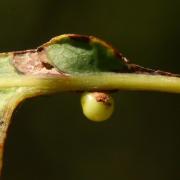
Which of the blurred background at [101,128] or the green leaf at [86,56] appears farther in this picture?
the blurred background at [101,128]

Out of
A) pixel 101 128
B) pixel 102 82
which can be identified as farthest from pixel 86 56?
pixel 101 128

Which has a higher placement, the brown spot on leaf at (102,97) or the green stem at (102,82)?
the green stem at (102,82)

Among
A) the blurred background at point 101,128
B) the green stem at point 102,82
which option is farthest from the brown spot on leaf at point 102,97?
the blurred background at point 101,128

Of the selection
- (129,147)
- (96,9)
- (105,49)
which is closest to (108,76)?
(105,49)

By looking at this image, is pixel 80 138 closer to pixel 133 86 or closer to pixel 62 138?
pixel 62 138

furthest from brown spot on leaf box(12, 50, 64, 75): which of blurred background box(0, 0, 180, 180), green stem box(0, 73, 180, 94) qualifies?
blurred background box(0, 0, 180, 180)

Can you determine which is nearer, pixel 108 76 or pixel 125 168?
pixel 108 76

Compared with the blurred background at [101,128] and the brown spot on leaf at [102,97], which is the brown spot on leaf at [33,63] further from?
the blurred background at [101,128]

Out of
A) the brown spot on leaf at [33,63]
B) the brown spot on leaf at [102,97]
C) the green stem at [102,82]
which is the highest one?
the brown spot on leaf at [33,63]
